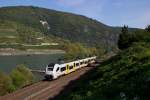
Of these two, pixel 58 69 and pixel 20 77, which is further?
pixel 20 77

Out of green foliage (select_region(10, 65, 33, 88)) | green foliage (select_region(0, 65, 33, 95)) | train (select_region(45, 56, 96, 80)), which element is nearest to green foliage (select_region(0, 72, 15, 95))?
green foliage (select_region(0, 65, 33, 95))

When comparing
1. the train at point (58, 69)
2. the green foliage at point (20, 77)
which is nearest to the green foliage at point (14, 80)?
the green foliage at point (20, 77)

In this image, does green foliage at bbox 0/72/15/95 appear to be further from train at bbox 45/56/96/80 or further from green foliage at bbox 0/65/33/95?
train at bbox 45/56/96/80

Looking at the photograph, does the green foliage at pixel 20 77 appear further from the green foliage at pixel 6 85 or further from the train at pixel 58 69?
the train at pixel 58 69

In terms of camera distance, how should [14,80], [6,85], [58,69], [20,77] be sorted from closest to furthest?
[58,69], [6,85], [14,80], [20,77]

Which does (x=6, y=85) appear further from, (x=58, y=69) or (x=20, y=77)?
(x=58, y=69)

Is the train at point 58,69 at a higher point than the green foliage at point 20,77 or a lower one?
higher

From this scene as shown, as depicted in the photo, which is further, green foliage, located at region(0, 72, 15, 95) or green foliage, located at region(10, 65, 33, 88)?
green foliage, located at region(10, 65, 33, 88)

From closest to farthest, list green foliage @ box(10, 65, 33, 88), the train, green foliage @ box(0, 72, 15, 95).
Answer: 1. the train
2. green foliage @ box(0, 72, 15, 95)
3. green foliage @ box(10, 65, 33, 88)

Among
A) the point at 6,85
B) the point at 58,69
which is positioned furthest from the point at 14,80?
the point at 58,69

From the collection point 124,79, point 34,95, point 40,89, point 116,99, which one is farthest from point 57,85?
point 116,99

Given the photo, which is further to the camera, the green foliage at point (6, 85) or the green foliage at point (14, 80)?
the green foliage at point (14, 80)

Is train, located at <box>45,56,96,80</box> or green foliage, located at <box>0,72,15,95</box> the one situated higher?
train, located at <box>45,56,96,80</box>

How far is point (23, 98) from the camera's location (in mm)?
34875
